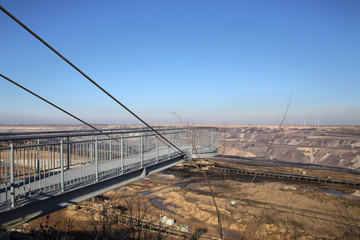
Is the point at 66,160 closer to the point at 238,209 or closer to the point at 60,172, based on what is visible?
the point at 60,172

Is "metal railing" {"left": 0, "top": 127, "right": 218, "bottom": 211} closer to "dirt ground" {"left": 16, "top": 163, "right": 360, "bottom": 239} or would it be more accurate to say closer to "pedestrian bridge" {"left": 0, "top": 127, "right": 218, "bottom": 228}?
"pedestrian bridge" {"left": 0, "top": 127, "right": 218, "bottom": 228}

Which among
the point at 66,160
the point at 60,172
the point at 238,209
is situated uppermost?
the point at 66,160

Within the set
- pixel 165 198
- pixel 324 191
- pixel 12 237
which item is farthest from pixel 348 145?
pixel 12 237

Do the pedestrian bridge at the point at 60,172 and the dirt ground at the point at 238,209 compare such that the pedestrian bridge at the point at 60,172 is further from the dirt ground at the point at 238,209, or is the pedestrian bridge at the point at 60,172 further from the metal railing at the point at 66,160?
the dirt ground at the point at 238,209

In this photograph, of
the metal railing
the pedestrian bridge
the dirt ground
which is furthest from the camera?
the dirt ground

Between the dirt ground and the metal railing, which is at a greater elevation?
the metal railing

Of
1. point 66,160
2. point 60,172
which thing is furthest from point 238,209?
point 60,172

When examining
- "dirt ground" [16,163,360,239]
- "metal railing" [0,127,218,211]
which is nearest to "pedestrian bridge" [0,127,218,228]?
"metal railing" [0,127,218,211]

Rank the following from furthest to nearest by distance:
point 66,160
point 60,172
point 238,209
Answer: point 238,209 → point 66,160 → point 60,172

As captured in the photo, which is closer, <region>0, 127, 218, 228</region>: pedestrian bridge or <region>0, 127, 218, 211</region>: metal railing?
<region>0, 127, 218, 228</region>: pedestrian bridge
